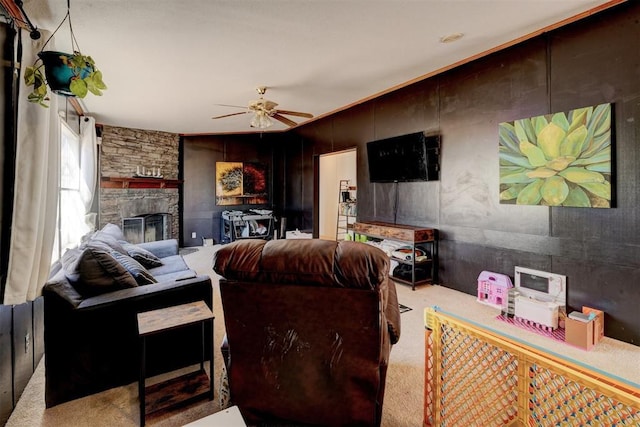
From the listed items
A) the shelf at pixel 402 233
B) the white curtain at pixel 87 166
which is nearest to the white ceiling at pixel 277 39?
the white curtain at pixel 87 166

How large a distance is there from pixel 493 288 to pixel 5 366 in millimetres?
4101

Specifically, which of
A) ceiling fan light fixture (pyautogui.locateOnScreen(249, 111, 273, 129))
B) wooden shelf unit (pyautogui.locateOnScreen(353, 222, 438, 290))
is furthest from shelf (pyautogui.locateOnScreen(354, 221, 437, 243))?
ceiling fan light fixture (pyautogui.locateOnScreen(249, 111, 273, 129))

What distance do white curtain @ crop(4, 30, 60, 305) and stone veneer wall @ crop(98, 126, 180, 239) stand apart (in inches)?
174

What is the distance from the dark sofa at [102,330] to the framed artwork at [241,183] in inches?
204

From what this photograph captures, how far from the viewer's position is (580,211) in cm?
276

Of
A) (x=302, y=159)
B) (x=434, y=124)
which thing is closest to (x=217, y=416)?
(x=434, y=124)

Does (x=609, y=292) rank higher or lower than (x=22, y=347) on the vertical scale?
higher

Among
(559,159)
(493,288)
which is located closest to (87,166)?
(493,288)

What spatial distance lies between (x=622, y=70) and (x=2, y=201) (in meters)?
4.64

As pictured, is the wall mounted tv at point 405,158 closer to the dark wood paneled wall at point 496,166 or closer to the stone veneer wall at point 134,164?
the dark wood paneled wall at point 496,166

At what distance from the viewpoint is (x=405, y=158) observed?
4340mm

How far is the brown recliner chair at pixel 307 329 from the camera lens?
1320 millimetres

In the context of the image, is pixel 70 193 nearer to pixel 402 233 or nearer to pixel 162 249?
pixel 162 249

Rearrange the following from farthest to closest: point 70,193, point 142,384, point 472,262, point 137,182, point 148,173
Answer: point 148,173
point 137,182
point 70,193
point 472,262
point 142,384
